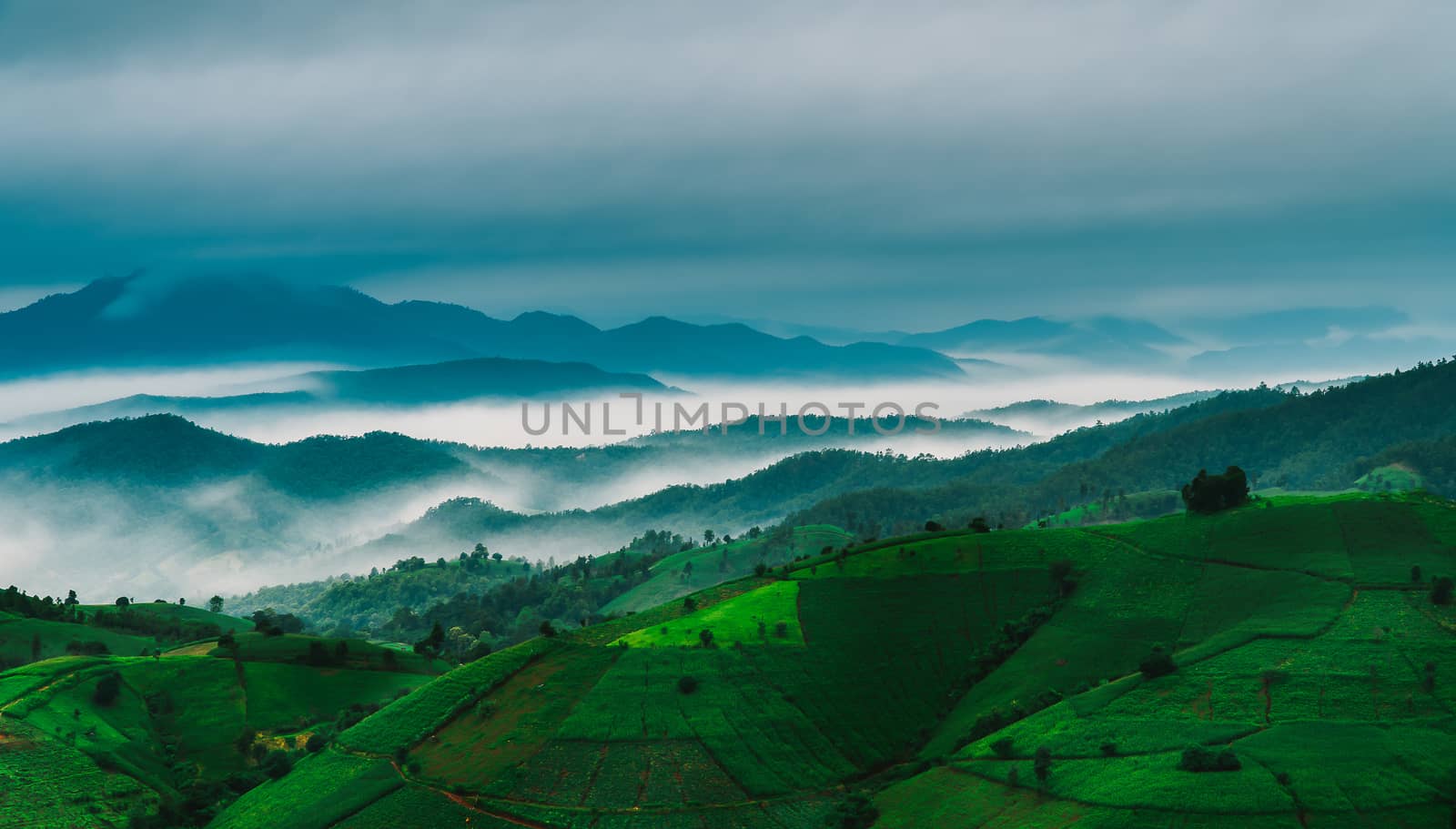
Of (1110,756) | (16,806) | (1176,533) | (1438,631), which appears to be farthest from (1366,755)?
(16,806)

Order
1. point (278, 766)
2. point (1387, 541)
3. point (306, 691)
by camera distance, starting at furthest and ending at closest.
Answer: point (306, 691) < point (1387, 541) < point (278, 766)

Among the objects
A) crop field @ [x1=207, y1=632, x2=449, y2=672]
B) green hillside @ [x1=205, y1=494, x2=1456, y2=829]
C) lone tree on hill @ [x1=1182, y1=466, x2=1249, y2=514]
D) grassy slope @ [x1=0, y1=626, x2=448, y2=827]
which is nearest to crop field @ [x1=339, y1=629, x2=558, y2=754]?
green hillside @ [x1=205, y1=494, x2=1456, y2=829]

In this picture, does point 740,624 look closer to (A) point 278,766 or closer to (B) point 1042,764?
(A) point 278,766

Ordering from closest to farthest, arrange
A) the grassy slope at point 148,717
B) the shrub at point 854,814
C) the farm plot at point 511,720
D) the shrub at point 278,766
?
1. the shrub at point 854,814
2. the farm plot at point 511,720
3. the grassy slope at point 148,717
4. the shrub at point 278,766

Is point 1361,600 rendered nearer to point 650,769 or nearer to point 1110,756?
point 1110,756

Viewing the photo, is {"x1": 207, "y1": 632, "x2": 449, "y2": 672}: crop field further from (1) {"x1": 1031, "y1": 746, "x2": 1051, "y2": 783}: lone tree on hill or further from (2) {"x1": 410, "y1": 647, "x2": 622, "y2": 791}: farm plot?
(1) {"x1": 1031, "y1": 746, "x2": 1051, "y2": 783}: lone tree on hill

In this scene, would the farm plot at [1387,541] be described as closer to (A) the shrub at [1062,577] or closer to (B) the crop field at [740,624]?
(A) the shrub at [1062,577]

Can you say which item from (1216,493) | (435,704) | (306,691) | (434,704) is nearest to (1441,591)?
(1216,493)

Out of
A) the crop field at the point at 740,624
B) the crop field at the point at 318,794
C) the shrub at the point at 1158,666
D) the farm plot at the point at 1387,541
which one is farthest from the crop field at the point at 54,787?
the farm plot at the point at 1387,541
